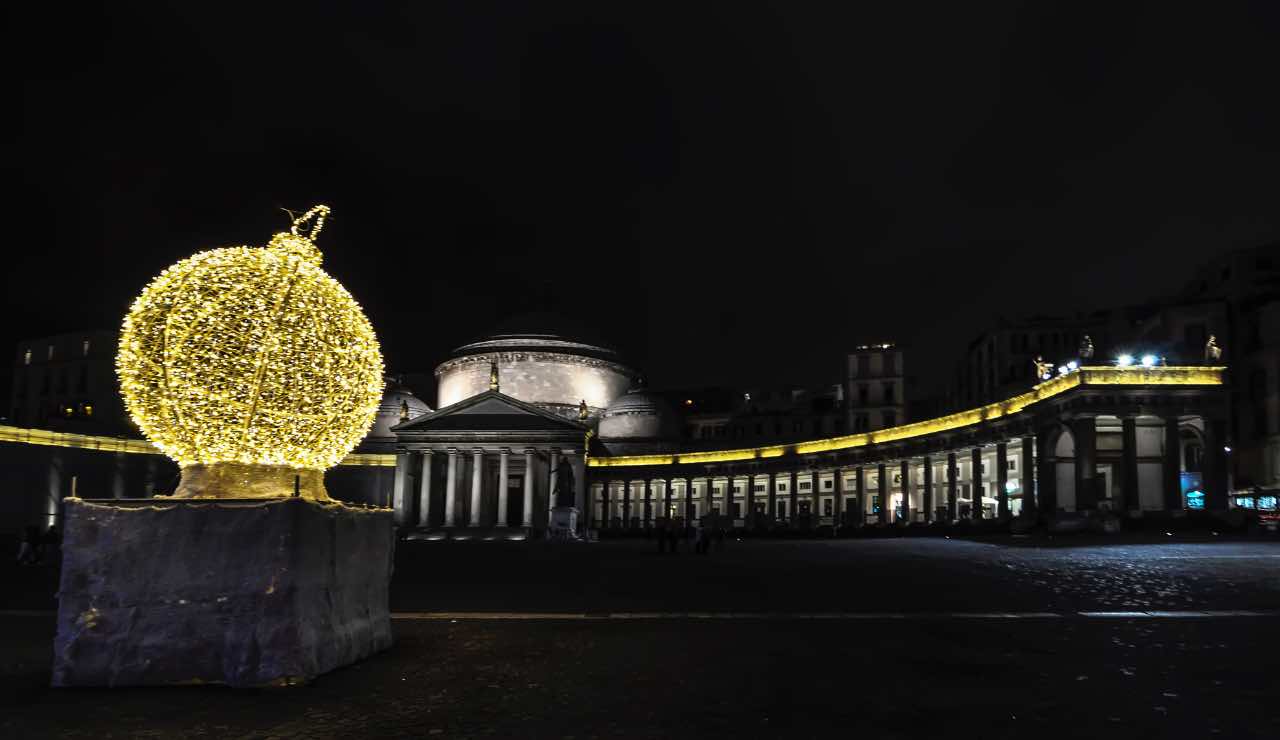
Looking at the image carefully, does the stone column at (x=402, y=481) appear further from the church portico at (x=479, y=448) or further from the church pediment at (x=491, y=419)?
the church pediment at (x=491, y=419)

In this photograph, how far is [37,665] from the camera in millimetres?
11312

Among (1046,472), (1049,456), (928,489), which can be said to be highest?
(1049,456)

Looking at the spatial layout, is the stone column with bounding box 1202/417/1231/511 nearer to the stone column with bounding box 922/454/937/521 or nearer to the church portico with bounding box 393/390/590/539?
the stone column with bounding box 922/454/937/521

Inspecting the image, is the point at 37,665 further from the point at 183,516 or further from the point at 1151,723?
the point at 1151,723

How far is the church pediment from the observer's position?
83.8 m

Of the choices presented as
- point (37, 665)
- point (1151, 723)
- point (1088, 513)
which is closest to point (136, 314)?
point (37, 665)

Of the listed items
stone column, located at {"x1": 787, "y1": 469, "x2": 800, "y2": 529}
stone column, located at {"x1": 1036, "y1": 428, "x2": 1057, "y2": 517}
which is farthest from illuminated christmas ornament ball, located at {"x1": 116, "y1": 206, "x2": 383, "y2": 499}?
stone column, located at {"x1": 787, "y1": 469, "x2": 800, "y2": 529}

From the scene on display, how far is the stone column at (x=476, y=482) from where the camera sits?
83312 millimetres

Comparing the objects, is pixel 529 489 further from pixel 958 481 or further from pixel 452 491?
pixel 958 481

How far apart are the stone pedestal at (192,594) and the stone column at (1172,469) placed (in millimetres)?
50274

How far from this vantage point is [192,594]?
32.8 feet

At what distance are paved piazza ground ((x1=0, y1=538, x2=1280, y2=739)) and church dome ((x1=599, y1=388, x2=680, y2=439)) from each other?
272ft

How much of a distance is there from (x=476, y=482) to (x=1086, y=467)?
5131cm

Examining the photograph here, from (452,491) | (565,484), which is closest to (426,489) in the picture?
(452,491)
